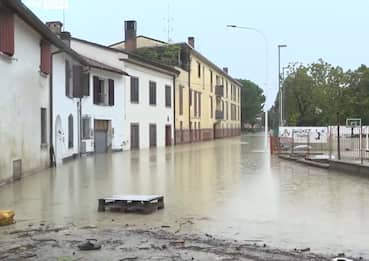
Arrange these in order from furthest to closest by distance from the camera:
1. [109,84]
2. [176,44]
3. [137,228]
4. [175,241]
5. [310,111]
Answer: [310,111]
[176,44]
[109,84]
[137,228]
[175,241]

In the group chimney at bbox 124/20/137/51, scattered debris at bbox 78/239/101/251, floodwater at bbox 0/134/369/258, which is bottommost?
floodwater at bbox 0/134/369/258

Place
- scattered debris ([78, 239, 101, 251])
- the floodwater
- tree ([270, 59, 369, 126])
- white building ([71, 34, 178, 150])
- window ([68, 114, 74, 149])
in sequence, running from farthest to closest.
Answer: tree ([270, 59, 369, 126]) → white building ([71, 34, 178, 150]) → window ([68, 114, 74, 149]) → the floodwater → scattered debris ([78, 239, 101, 251])

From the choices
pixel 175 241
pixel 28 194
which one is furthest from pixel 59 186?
pixel 175 241

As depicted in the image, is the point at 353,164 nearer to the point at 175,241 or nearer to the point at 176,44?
the point at 175,241

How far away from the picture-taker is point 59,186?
1805cm

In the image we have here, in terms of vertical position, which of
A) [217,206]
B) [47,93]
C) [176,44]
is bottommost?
[217,206]

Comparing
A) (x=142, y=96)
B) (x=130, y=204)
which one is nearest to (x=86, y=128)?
(x=142, y=96)

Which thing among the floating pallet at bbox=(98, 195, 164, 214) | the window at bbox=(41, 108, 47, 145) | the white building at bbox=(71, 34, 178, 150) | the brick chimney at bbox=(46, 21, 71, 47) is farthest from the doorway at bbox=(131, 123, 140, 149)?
the floating pallet at bbox=(98, 195, 164, 214)

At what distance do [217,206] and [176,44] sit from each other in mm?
48088

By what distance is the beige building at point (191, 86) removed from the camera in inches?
2338

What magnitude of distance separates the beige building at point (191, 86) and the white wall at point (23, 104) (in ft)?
110

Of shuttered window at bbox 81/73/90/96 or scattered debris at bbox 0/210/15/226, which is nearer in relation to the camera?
scattered debris at bbox 0/210/15/226

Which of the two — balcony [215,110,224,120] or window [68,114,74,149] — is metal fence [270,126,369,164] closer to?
window [68,114,74,149]

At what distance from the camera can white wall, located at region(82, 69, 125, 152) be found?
3800 centimetres
